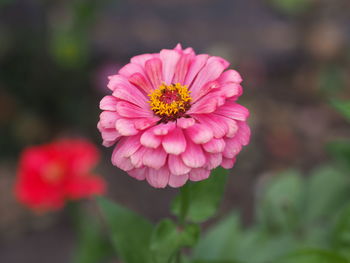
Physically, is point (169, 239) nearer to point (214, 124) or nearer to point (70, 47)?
point (214, 124)

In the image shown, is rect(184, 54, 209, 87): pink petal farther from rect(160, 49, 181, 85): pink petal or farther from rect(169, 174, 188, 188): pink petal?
rect(169, 174, 188, 188): pink petal

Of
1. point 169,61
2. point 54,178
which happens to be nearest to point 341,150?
point 169,61

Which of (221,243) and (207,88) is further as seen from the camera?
(221,243)

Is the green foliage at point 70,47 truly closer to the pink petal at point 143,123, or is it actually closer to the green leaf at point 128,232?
the green leaf at point 128,232

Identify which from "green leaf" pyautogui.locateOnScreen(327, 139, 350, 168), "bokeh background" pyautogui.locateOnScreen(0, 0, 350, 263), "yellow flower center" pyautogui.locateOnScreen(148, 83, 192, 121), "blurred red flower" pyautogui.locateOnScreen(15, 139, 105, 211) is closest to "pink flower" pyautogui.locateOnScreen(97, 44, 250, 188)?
"yellow flower center" pyautogui.locateOnScreen(148, 83, 192, 121)

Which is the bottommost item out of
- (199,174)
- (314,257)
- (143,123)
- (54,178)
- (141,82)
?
(314,257)

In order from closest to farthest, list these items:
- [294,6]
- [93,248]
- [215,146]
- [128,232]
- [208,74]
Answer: [215,146]
[208,74]
[128,232]
[93,248]
[294,6]

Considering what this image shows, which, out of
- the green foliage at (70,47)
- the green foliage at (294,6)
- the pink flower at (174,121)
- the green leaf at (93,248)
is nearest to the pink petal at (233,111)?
the pink flower at (174,121)

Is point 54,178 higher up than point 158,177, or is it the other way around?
point 54,178
